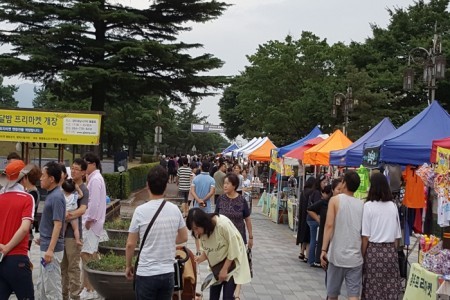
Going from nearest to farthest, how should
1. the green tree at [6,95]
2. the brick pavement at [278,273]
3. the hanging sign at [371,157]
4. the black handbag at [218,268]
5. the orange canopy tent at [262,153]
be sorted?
the black handbag at [218,268] → the brick pavement at [278,273] → the hanging sign at [371,157] → the orange canopy tent at [262,153] → the green tree at [6,95]

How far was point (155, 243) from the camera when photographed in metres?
4.45

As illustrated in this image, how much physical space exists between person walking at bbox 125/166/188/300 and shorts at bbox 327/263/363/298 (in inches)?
95.0

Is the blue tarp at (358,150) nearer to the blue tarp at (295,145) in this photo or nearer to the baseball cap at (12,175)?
the blue tarp at (295,145)

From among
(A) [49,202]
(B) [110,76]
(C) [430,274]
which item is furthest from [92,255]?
(B) [110,76]

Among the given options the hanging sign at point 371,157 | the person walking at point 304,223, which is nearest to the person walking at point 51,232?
the hanging sign at point 371,157

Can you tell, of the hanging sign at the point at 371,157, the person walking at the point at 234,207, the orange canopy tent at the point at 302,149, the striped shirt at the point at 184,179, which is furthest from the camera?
the orange canopy tent at the point at 302,149

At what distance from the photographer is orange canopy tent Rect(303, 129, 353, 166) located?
13805mm

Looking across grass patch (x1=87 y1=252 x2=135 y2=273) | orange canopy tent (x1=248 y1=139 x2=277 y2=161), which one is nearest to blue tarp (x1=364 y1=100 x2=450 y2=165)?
grass patch (x1=87 y1=252 x2=135 y2=273)

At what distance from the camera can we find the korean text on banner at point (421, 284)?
605cm

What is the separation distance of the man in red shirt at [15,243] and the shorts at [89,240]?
85.5 inches

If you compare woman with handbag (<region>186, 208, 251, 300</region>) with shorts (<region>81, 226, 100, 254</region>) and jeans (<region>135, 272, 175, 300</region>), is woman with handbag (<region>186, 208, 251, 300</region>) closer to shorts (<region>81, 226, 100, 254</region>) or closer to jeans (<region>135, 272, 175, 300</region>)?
jeans (<region>135, 272, 175, 300</region>)

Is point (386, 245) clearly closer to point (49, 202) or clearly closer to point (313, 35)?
point (49, 202)

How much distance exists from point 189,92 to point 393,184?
61.5 ft

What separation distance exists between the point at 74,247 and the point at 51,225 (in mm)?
1092
